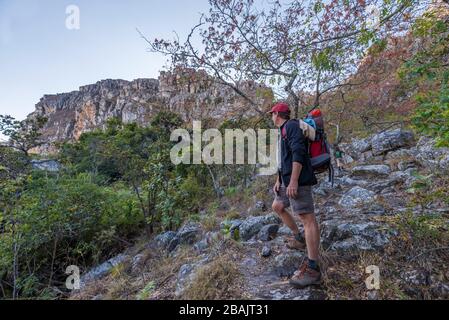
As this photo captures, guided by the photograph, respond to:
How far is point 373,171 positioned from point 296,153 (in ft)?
13.5

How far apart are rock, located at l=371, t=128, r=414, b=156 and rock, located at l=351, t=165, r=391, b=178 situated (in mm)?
1543

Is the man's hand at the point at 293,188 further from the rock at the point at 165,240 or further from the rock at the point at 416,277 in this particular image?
the rock at the point at 165,240

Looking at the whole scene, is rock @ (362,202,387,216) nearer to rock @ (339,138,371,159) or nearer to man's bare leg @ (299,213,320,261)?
man's bare leg @ (299,213,320,261)

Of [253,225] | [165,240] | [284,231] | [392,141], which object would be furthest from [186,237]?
[392,141]

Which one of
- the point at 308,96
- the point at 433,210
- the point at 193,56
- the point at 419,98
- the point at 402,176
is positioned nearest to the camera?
the point at 419,98

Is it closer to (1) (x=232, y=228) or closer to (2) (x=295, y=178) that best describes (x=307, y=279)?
(2) (x=295, y=178)

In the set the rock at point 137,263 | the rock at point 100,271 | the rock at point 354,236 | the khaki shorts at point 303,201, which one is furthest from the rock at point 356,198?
the rock at point 100,271

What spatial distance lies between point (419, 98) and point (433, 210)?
67.4 inches

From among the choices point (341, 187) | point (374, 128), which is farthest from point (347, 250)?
point (374, 128)

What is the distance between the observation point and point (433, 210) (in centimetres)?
295

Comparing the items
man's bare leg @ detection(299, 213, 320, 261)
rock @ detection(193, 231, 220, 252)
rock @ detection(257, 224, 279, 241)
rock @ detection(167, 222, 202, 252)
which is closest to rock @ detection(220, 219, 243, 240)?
rock @ detection(193, 231, 220, 252)

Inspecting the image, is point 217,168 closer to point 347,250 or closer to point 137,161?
point 137,161

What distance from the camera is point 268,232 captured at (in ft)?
11.2

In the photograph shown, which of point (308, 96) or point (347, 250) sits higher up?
point (308, 96)
